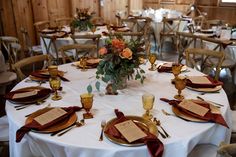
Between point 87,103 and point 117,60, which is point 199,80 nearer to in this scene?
point 117,60

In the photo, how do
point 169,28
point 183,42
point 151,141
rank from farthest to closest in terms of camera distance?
point 169,28 → point 183,42 → point 151,141

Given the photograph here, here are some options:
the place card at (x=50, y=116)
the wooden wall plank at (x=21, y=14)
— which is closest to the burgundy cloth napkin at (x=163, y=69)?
the place card at (x=50, y=116)

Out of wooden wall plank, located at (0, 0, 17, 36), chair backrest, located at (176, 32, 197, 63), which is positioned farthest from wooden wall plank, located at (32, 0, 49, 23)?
chair backrest, located at (176, 32, 197, 63)

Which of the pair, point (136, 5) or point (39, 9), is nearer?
point (39, 9)

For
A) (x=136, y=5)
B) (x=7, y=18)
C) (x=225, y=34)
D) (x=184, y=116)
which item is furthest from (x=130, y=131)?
(x=136, y=5)

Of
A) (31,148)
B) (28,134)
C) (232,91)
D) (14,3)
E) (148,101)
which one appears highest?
(14,3)

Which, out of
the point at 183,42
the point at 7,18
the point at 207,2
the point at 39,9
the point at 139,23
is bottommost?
the point at 183,42

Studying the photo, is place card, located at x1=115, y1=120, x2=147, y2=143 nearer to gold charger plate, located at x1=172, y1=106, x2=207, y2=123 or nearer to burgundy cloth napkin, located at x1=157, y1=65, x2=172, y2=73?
gold charger plate, located at x1=172, y1=106, x2=207, y2=123

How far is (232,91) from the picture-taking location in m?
3.59

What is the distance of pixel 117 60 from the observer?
161cm

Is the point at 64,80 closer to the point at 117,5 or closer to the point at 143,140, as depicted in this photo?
the point at 143,140

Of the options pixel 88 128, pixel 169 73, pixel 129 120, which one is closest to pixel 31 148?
pixel 88 128

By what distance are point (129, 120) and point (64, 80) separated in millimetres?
818

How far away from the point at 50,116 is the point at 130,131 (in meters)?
0.45
